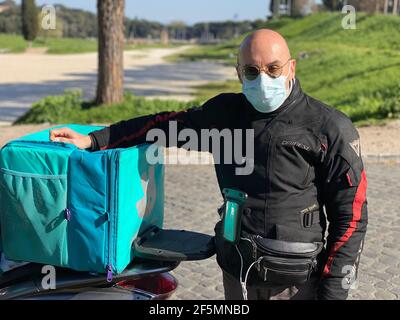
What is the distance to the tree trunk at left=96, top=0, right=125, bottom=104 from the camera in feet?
40.7

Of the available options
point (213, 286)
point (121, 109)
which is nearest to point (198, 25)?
point (121, 109)

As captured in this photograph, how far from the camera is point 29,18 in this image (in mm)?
67250

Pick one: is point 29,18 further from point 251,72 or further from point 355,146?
point 355,146

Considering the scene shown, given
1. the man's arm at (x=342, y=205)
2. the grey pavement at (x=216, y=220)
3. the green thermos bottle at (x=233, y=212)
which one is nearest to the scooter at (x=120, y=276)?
the green thermos bottle at (x=233, y=212)

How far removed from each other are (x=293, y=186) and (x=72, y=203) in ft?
3.08

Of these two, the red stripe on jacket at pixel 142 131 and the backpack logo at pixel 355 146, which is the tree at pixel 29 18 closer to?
the red stripe on jacket at pixel 142 131

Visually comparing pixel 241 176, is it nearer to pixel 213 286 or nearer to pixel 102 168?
pixel 102 168

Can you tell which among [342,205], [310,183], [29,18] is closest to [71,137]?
[310,183]

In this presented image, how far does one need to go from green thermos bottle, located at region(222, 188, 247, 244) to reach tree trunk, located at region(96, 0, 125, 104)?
35.3ft

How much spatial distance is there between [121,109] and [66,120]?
4.18 feet

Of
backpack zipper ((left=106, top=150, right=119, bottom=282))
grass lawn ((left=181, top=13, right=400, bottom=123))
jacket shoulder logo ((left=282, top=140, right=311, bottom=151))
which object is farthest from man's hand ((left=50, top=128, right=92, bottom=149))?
grass lawn ((left=181, top=13, right=400, bottom=123))

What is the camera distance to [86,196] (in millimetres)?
2393
